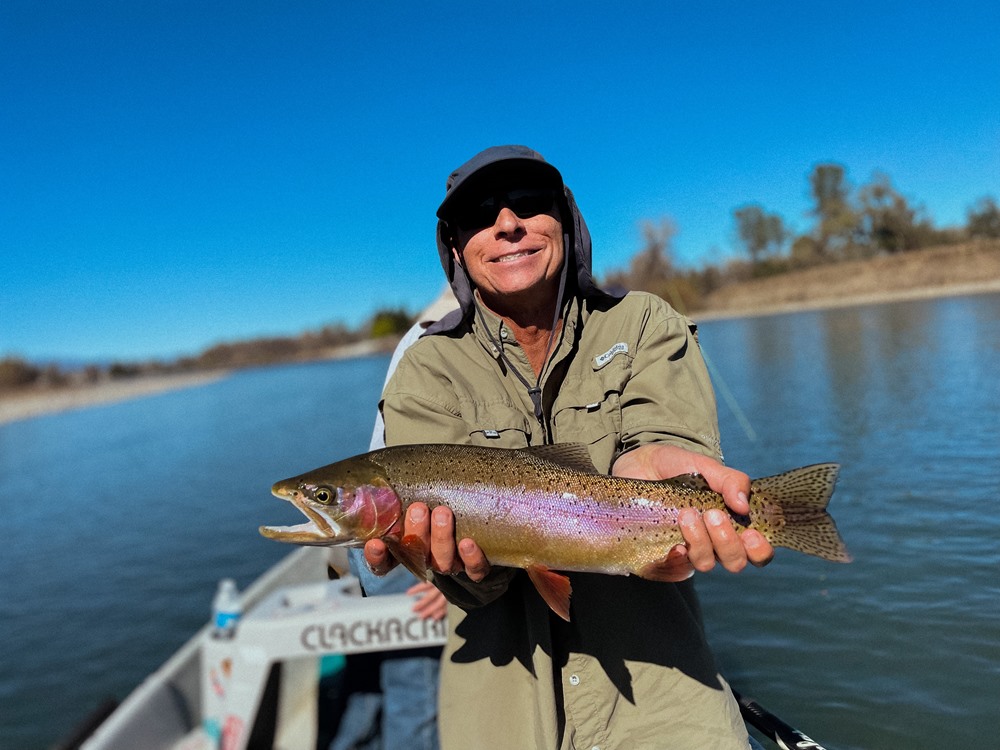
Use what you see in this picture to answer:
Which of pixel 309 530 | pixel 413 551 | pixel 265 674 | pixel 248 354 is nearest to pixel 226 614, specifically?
pixel 265 674

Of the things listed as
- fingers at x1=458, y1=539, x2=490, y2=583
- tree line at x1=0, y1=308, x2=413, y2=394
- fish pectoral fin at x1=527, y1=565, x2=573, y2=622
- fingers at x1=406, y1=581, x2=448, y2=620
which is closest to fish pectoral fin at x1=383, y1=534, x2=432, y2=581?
fingers at x1=458, y1=539, x2=490, y2=583

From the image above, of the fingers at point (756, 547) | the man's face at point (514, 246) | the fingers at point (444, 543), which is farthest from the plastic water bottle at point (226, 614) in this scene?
the fingers at point (756, 547)

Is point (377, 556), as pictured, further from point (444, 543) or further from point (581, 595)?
point (581, 595)

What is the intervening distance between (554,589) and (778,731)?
5.80 feet

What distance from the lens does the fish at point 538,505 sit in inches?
102

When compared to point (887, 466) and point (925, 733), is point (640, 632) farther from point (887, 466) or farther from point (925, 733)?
point (887, 466)

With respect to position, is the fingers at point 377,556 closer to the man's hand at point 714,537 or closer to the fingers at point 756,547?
the man's hand at point 714,537

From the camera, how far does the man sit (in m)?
2.64

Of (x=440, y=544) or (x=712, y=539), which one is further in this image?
(x=440, y=544)

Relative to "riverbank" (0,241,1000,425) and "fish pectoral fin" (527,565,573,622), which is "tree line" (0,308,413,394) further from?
"fish pectoral fin" (527,565,573,622)

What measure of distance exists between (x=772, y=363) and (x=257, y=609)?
23833 mm

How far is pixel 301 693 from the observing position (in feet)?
20.3

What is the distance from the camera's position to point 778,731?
3408 mm

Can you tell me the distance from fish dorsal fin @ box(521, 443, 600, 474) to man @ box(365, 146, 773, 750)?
19 cm
